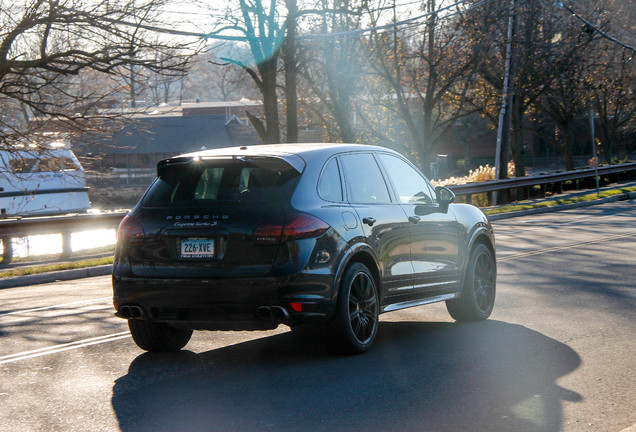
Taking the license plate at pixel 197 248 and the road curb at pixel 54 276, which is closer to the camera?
the license plate at pixel 197 248

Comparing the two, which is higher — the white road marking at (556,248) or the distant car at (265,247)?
the distant car at (265,247)

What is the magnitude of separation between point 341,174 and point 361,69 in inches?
1119

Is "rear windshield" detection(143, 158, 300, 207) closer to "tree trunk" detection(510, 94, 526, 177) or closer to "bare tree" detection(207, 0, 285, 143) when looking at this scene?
"bare tree" detection(207, 0, 285, 143)

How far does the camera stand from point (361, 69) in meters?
35.4

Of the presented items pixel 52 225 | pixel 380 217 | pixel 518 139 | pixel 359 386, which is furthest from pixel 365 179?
pixel 518 139

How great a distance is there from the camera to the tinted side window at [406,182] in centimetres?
833

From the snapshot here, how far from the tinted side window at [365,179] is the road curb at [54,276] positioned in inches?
328

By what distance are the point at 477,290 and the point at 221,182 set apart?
3.23 m

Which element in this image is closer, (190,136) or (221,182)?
(221,182)

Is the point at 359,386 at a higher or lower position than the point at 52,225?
lower

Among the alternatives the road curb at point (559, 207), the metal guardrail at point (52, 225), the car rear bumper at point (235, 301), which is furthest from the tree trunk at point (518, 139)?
the car rear bumper at point (235, 301)

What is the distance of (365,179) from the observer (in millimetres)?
7840

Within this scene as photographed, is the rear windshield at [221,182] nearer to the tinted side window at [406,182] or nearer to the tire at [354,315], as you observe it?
the tire at [354,315]

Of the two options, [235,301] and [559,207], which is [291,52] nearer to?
[559,207]
